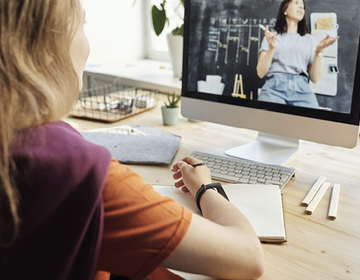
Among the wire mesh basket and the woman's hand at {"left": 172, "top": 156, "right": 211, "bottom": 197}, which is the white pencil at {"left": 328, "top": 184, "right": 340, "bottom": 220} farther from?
the wire mesh basket

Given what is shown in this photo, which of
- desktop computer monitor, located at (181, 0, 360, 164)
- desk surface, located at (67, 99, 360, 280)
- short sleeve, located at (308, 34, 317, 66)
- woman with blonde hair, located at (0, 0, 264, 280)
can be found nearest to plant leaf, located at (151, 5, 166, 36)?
desk surface, located at (67, 99, 360, 280)

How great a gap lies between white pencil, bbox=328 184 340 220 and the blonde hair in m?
0.60

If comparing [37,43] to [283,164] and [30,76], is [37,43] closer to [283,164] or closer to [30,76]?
[30,76]

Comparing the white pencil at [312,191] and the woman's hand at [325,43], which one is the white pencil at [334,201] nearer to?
the white pencil at [312,191]

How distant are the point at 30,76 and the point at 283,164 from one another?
798mm

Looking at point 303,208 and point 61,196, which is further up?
point 61,196

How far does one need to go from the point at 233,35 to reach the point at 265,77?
0.53ft

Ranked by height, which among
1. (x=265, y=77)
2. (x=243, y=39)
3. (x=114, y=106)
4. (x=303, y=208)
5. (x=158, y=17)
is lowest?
(x=303, y=208)

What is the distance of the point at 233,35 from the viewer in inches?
46.7

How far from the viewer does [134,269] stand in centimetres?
60

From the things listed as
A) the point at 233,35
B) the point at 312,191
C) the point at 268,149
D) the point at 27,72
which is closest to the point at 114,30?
the point at 233,35

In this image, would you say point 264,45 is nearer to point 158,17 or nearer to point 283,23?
point 283,23

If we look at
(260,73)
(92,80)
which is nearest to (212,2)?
(260,73)

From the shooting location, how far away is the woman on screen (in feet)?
3.49
